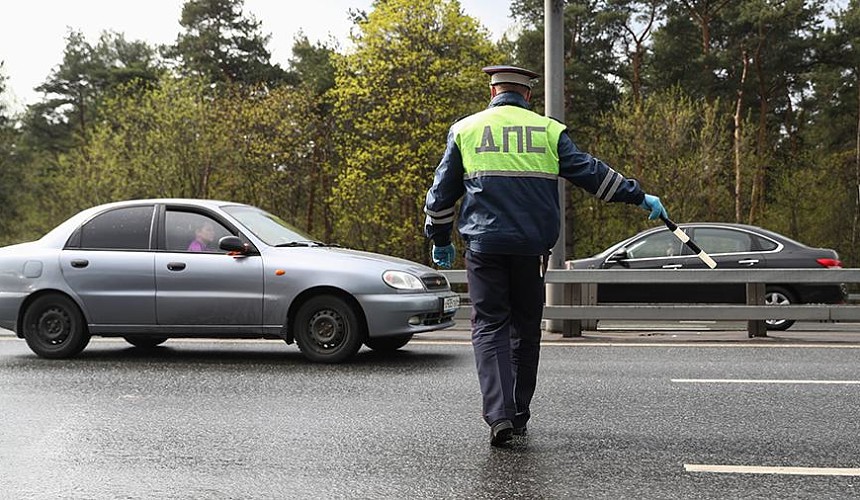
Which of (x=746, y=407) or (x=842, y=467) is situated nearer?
(x=842, y=467)

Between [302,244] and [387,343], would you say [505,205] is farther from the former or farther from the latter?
[387,343]

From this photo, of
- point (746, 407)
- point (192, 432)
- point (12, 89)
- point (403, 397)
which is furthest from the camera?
point (12, 89)

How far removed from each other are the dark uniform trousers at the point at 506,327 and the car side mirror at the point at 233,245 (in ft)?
12.9

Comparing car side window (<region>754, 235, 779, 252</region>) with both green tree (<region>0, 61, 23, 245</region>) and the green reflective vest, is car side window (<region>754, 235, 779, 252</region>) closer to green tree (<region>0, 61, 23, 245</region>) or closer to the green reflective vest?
the green reflective vest

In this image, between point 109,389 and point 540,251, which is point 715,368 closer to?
point 540,251

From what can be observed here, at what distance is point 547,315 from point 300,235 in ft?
10.5

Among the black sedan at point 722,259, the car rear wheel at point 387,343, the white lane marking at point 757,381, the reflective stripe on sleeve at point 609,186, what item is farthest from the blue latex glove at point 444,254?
the black sedan at point 722,259

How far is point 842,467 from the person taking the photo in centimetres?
480

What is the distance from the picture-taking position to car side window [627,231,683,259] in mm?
14078

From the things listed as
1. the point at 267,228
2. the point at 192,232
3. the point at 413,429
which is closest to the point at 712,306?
the point at 267,228

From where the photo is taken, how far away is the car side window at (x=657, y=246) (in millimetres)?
14078

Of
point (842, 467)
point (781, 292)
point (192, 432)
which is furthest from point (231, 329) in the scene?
point (781, 292)

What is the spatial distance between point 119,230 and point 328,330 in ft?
7.94

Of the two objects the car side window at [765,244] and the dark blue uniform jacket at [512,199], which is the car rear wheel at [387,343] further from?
the car side window at [765,244]
